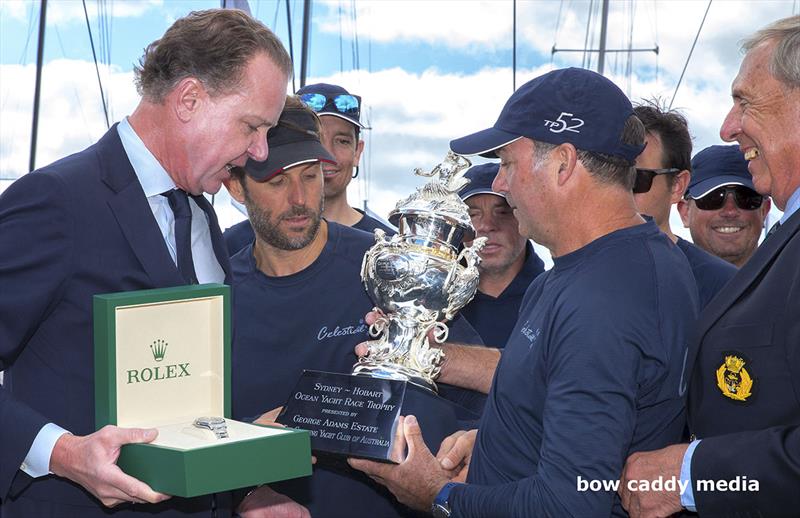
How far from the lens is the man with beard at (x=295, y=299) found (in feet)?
8.77

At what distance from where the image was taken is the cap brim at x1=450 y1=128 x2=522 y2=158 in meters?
2.19

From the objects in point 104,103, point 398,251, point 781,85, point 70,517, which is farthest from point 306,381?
point 104,103

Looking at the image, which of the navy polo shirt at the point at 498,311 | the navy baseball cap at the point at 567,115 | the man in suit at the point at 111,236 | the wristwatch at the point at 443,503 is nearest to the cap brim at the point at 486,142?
the navy baseball cap at the point at 567,115

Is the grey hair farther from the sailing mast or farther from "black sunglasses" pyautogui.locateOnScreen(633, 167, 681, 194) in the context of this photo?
the sailing mast

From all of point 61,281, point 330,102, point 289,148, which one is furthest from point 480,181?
point 61,281

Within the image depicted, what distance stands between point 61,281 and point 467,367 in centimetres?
132

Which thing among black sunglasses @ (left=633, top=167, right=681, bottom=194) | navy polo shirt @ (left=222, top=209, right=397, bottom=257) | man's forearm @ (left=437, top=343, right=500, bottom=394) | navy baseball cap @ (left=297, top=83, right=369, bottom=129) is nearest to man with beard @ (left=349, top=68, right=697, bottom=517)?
man's forearm @ (left=437, top=343, right=500, bottom=394)

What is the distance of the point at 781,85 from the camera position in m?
1.94

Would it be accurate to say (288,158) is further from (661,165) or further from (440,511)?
(661,165)

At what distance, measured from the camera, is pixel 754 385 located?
1827 millimetres

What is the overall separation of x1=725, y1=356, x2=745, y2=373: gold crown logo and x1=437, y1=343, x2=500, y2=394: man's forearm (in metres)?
0.99

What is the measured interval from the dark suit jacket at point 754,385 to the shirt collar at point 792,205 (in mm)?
28

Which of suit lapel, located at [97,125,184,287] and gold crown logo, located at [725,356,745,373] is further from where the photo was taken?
suit lapel, located at [97,125,184,287]

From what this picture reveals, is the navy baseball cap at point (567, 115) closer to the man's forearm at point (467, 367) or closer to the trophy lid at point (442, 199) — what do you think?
the trophy lid at point (442, 199)
